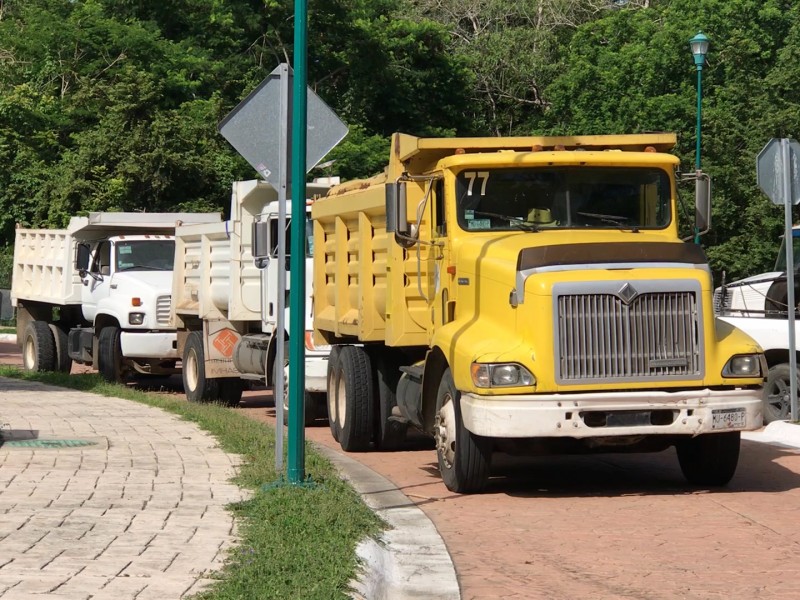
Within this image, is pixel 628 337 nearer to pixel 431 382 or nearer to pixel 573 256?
pixel 573 256

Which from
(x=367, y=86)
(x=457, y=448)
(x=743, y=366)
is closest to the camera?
(x=743, y=366)

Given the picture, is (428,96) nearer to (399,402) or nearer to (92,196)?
(92,196)

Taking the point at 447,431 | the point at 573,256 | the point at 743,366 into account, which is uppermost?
the point at 573,256

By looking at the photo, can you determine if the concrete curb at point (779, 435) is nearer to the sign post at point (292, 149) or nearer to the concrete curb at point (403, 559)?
the concrete curb at point (403, 559)

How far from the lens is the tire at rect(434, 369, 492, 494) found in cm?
1122

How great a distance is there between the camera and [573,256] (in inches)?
432

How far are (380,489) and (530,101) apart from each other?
39194 millimetres

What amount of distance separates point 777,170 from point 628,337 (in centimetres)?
585

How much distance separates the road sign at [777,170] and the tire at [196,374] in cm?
774

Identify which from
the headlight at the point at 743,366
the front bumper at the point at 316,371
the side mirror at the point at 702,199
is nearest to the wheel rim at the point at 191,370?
the front bumper at the point at 316,371

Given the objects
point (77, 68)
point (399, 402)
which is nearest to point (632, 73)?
point (77, 68)

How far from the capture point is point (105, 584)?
22.9 feet

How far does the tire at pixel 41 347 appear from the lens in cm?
2606

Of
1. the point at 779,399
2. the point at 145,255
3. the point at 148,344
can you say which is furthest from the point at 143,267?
the point at 779,399
